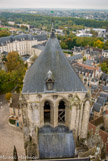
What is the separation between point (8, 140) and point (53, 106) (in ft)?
79.4

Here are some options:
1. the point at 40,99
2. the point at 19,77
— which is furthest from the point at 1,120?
the point at 40,99

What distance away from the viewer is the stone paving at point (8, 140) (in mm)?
31505

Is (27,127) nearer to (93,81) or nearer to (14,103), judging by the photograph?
(14,103)

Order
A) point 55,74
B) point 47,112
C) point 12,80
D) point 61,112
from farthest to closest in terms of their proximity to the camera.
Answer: point 12,80, point 47,112, point 61,112, point 55,74

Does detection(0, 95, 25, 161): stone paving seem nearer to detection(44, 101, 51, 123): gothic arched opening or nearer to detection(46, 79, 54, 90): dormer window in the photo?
detection(44, 101, 51, 123): gothic arched opening

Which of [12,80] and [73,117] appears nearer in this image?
[73,117]

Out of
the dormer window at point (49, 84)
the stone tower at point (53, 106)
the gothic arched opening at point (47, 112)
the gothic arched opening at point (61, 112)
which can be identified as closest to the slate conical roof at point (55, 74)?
the stone tower at point (53, 106)

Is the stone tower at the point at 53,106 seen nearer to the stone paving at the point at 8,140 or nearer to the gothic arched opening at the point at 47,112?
the gothic arched opening at the point at 47,112

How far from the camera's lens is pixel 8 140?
34750 mm

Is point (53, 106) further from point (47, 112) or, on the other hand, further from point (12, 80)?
point (12, 80)

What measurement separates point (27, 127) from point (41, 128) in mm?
1603

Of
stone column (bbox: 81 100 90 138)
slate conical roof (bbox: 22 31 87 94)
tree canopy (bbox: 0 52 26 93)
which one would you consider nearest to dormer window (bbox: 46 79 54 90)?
slate conical roof (bbox: 22 31 87 94)

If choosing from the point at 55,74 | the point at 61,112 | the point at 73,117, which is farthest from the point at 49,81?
the point at 73,117

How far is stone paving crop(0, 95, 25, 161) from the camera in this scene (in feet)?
103
